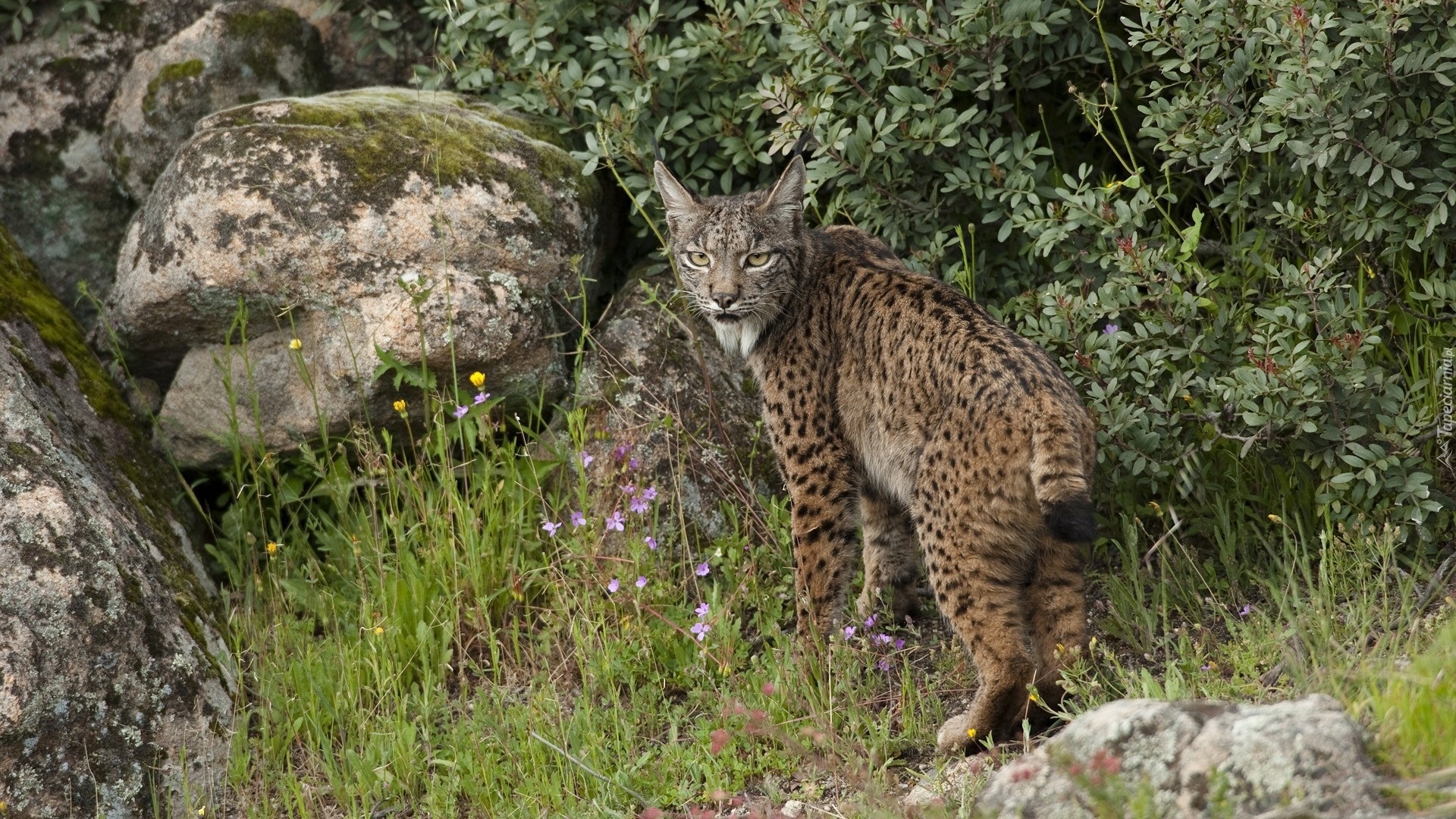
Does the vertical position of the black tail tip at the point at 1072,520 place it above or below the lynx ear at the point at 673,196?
below

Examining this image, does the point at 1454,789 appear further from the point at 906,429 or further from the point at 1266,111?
the point at 1266,111

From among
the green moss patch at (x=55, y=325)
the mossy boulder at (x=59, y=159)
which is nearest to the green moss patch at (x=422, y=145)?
the green moss patch at (x=55, y=325)

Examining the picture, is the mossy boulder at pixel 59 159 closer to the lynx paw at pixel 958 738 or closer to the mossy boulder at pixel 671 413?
the mossy boulder at pixel 671 413

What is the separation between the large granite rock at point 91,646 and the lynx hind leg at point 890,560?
8.55 feet

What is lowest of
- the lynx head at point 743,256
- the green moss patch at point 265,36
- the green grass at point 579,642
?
the green grass at point 579,642

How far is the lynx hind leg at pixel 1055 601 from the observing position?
4.73 m

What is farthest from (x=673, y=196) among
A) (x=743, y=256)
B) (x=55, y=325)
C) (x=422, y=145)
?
(x=55, y=325)

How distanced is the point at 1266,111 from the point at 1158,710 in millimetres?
2964

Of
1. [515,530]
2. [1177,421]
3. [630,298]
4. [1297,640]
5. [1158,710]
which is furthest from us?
[630,298]

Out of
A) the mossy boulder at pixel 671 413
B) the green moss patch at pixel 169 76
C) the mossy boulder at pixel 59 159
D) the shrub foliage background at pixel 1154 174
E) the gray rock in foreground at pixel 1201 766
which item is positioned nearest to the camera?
the gray rock in foreground at pixel 1201 766

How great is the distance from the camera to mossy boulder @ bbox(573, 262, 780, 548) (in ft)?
19.7

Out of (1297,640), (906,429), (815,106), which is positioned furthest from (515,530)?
(1297,640)

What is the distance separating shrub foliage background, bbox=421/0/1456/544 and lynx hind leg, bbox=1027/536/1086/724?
713 mm

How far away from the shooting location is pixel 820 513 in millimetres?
5418
